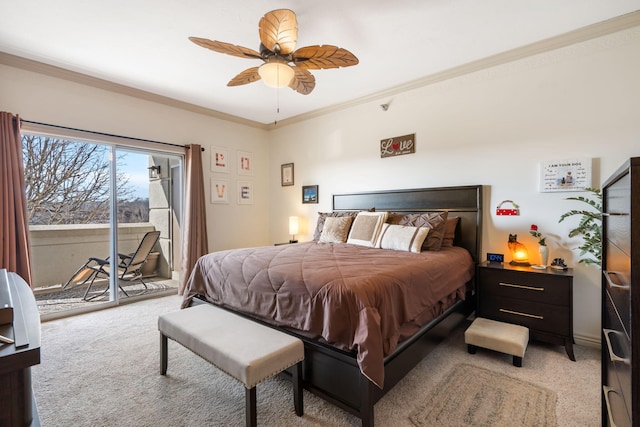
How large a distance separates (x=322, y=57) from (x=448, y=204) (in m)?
2.11

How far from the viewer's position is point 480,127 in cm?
313

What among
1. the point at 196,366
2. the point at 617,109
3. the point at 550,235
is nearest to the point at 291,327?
the point at 196,366

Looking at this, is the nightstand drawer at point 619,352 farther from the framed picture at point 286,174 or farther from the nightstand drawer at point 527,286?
the framed picture at point 286,174

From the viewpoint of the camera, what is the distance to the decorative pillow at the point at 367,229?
321 cm

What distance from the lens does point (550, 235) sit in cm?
273

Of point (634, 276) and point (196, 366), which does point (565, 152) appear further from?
point (196, 366)

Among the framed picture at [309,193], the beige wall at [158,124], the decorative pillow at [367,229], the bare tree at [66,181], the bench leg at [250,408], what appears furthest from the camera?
the framed picture at [309,193]

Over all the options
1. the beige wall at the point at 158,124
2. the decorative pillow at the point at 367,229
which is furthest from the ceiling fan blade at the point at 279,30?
the beige wall at the point at 158,124

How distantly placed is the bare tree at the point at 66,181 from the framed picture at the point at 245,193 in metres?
1.66

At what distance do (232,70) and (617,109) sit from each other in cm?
366

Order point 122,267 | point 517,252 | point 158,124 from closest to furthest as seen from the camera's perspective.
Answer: point 517,252 < point 122,267 < point 158,124

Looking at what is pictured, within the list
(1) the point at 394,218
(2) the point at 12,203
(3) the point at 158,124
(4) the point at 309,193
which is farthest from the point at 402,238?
(2) the point at 12,203

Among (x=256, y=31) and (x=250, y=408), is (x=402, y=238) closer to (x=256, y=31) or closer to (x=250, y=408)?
(x=250, y=408)

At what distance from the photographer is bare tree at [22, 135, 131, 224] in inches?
130
